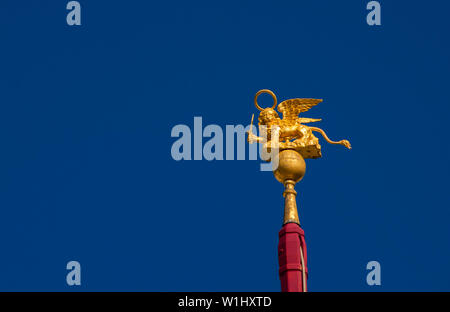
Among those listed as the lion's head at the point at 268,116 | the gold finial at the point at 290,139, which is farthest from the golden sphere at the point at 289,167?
the lion's head at the point at 268,116

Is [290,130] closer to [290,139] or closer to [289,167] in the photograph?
[290,139]

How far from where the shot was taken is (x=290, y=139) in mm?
41500

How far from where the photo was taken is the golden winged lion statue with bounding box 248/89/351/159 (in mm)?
41094

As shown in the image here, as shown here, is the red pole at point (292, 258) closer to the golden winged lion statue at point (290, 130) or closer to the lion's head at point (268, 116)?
the golden winged lion statue at point (290, 130)

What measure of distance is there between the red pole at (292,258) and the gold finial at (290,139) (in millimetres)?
541

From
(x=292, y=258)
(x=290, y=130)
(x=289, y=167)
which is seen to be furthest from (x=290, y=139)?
(x=292, y=258)

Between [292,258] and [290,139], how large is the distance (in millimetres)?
4618
